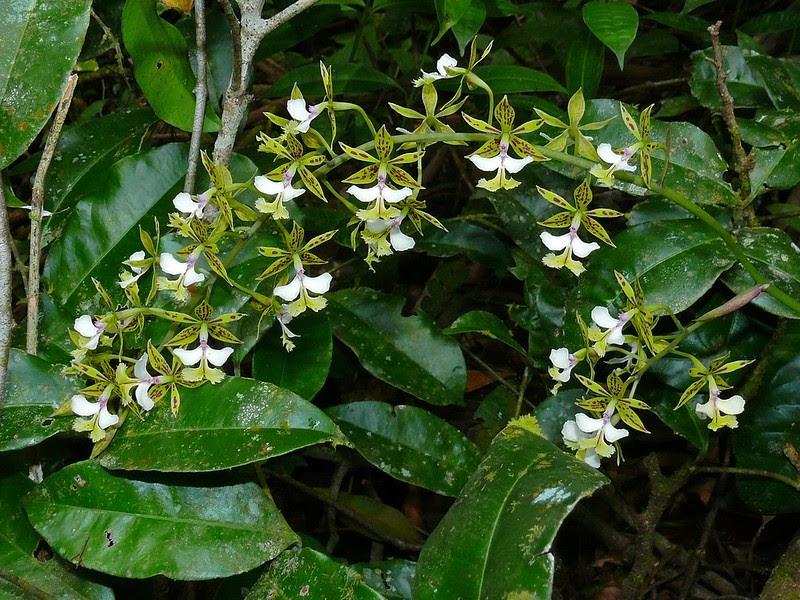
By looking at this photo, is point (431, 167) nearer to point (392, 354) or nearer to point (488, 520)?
point (392, 354)

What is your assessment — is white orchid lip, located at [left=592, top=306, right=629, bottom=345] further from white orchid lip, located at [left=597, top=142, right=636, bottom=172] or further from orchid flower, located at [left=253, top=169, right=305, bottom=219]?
orchid flower, located at [left=253, top=169, right=305, bottom=219]

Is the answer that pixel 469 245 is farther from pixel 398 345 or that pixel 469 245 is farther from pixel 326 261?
pixel 326 261

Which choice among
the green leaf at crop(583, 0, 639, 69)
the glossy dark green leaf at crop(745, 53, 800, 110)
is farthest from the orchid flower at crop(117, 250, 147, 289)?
the glossy dark green leaf at crop(745, 53, 800, 110)

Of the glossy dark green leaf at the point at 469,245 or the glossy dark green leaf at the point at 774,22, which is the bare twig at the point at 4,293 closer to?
the glossy dark green leaf at the point at 469,245

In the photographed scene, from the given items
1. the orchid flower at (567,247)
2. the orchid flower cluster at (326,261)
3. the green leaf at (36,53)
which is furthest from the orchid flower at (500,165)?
the green leaf at (36,53)

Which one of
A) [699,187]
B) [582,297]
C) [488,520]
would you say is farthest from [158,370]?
[699,187]

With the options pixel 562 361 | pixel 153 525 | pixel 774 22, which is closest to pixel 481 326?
pixel 562 361
